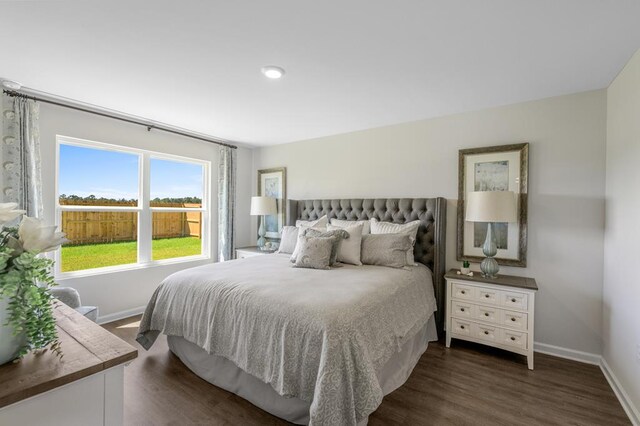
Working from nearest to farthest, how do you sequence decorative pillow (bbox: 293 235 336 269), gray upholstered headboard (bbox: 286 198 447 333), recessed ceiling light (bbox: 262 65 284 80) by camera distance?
recessed ceiling light (bbox: 262 65 284 80) < decorative pillow (bbox: 293 235 336 269) < gray upholstered headboard (bbox: 286 198 447 333)

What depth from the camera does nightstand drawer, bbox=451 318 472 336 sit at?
2898 millimetres

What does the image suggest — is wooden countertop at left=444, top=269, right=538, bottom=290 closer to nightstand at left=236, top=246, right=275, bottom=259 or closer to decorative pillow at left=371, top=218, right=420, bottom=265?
decorative pillow at left=371, top=218, right=420, bottom=265

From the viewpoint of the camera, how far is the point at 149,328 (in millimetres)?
2639

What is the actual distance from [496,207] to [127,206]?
14.1 ft

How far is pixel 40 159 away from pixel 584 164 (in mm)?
5365

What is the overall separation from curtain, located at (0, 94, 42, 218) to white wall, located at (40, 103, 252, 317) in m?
0.16

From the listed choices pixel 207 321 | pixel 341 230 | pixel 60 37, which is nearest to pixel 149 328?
pixel 207 321

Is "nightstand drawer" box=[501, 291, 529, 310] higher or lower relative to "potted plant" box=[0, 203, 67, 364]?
lower

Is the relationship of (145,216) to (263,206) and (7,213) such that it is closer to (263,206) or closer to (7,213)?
(263,206)

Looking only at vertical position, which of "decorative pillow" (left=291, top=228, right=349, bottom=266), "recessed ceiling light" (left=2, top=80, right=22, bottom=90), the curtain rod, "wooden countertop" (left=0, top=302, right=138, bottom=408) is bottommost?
"wooden countertop" (left=0, top=302, right=138, bottom=408)

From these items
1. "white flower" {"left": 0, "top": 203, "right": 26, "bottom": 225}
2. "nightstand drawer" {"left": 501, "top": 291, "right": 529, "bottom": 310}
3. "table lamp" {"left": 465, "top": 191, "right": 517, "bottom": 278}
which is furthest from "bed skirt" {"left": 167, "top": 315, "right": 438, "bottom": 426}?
"white flower" {"left": 0, "top": 203, "right": 26, "bottom": 225}

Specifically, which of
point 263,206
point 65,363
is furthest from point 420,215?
point 65,363

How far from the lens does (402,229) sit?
3266 mm

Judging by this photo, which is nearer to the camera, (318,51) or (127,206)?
(318,51)
